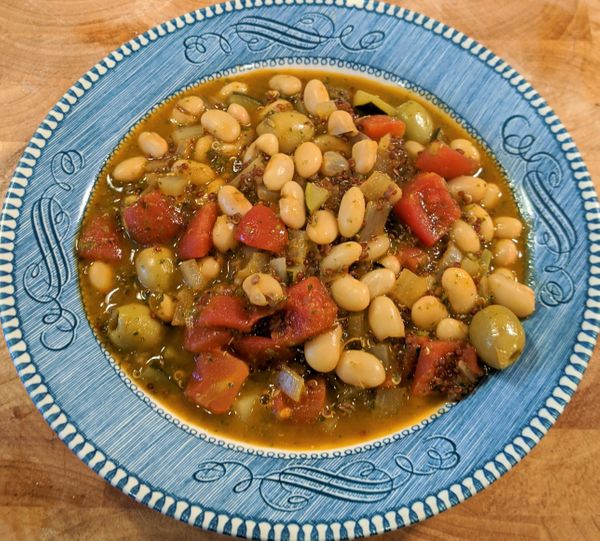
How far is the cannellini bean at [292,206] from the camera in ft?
7.68

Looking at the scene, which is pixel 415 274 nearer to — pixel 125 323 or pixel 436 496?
pixel 436 496

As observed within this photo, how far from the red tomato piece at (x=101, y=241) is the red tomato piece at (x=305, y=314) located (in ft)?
2.56

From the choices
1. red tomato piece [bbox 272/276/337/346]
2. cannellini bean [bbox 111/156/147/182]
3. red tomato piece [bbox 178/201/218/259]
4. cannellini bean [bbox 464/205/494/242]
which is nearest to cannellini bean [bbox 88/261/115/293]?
red tomato piece [bbox 178/201/218/259]

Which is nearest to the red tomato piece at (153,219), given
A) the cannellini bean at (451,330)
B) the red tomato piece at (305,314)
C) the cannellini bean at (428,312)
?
the red tomato piece at (305,314)

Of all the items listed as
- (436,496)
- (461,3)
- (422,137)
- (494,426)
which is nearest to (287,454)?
(436,496)

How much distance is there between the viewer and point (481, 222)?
2.50 m

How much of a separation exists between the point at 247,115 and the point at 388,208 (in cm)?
83

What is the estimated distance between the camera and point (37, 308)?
86.7 inches

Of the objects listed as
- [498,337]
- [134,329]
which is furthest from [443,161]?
[134,329]

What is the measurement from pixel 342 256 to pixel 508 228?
78 centimetres

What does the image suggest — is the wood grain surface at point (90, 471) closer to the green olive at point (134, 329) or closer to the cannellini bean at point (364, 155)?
the green olive at point (134, 329)

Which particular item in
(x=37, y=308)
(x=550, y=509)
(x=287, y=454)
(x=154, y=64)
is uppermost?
(x=154, y=64)

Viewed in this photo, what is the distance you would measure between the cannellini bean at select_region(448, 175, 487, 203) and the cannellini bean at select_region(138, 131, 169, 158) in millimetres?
1292

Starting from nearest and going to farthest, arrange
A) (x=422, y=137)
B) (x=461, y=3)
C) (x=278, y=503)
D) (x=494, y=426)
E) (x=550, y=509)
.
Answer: (x=278, y=503) → (x=494, y=426) → (x=550, y=509) → (x=422, y=137) → (x=461, y=3)
